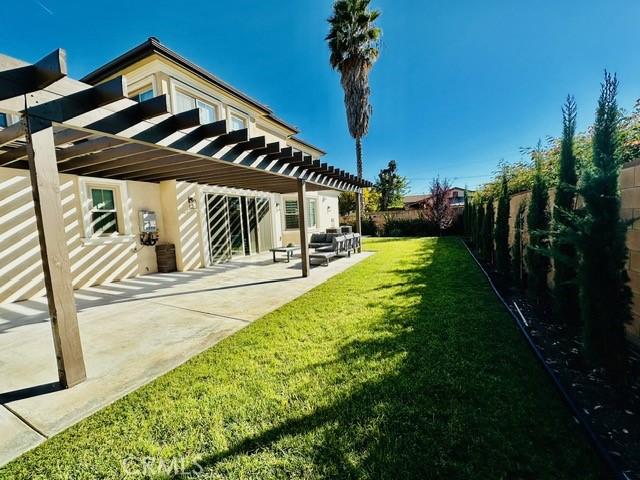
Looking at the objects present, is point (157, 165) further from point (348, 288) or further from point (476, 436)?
point (476, 436)

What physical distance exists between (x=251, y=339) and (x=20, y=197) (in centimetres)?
685

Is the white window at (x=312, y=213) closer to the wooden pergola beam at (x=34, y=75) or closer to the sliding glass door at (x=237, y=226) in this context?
the sliding glass door at (x=237, y=226)

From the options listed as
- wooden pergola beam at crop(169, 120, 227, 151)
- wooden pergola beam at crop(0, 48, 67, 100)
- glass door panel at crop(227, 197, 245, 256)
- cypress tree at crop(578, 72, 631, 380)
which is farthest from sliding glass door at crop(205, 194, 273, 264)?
cypress tree at crop(578, 72, 631, 380)

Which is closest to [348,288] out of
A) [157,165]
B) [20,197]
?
[157,165]

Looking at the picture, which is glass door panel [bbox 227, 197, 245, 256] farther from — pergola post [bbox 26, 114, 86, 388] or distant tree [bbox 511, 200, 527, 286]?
distant tree [bbox 511, 200, 527, 286]

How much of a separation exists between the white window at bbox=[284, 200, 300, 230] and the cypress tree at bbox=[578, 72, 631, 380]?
13.0 meters

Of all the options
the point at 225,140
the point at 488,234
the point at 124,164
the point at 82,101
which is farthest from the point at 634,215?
the point at 124,164

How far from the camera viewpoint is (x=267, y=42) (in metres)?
13.1

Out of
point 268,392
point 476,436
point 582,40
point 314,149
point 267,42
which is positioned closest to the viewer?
point 476,436

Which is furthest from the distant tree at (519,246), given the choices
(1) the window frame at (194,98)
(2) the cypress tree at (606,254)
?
(1) the window frame at (194,98)

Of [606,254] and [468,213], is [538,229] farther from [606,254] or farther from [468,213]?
[468,213]

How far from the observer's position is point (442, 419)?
2.22m

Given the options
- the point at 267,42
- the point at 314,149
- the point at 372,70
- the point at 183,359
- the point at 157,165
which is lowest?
the point at 183,359

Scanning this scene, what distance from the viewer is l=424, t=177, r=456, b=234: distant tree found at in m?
19.2
